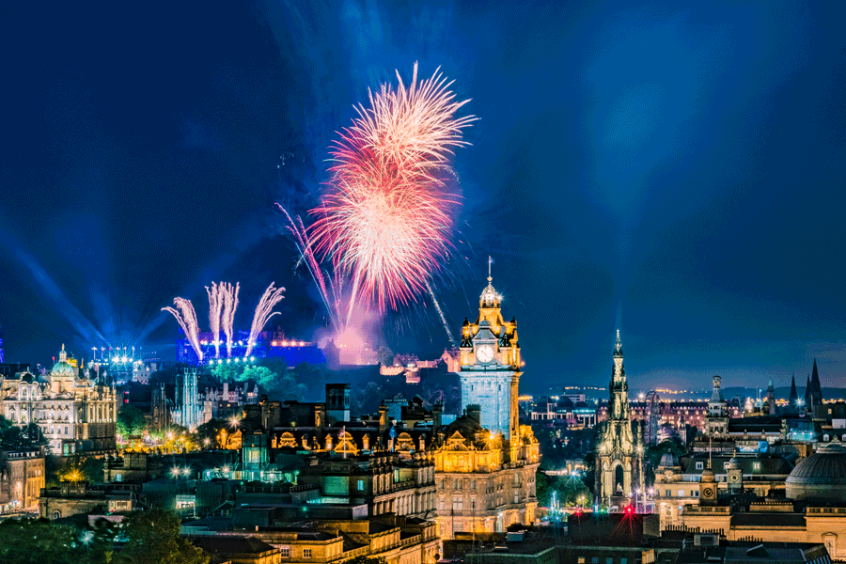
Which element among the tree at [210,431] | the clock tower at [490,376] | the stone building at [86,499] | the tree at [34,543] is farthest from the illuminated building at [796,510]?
the tree at [210,431]

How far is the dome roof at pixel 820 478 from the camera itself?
130m

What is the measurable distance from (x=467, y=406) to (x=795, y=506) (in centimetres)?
4256

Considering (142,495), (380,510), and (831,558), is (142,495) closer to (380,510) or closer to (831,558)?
(380,510)

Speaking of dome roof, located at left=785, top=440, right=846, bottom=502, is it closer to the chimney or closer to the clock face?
the chimney

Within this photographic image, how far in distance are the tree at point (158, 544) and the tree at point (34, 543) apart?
4.51 meters

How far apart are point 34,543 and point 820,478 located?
216 ft

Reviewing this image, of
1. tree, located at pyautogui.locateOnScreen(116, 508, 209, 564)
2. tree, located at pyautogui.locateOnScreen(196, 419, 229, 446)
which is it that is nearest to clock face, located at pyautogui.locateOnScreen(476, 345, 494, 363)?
tree, located at pyautogui.locateOnScreen(196, 419, 229, 446)

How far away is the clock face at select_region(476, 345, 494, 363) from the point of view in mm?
164625

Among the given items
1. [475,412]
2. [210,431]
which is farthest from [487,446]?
[210,431]

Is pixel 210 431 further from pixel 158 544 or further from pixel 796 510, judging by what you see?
pixel 158 544

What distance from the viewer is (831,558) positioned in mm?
117188

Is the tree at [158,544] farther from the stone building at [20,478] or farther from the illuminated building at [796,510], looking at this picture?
the stone building at [20,478]

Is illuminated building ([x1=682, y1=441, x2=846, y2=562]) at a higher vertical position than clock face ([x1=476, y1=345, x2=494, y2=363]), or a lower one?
lower

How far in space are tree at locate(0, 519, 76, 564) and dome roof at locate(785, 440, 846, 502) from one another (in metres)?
61.6
